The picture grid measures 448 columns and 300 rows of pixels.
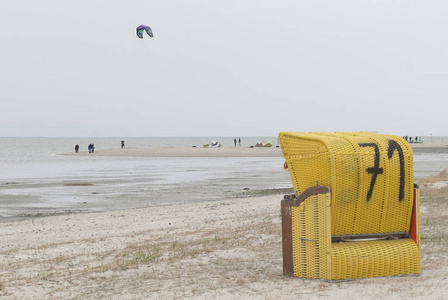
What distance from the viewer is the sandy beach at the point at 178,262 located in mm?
Answer: 6996

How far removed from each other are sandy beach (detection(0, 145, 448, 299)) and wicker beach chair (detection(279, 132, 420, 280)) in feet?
0.68

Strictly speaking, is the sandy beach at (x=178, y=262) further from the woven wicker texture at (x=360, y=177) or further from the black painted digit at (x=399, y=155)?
the black painted digit at (x=399, y=155)

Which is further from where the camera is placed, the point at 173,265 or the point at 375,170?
the point at 173,265

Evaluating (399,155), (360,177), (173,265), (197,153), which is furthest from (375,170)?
(197,153)

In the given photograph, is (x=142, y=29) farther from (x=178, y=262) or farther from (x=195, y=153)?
(x=195, y=153)

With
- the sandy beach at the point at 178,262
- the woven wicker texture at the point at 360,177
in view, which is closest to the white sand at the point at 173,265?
the sandy beach at the point at 178,262

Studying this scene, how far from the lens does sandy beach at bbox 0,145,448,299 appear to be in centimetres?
700

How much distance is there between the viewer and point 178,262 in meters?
8.73

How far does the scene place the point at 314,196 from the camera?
717 cm

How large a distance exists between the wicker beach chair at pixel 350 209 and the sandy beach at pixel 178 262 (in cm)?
21

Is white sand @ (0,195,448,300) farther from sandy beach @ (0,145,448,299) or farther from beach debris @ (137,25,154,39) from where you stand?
beach debris @ (137,25,154,39)

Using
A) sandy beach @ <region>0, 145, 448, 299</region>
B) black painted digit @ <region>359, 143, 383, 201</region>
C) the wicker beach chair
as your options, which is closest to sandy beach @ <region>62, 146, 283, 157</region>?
sandy beach @ <region>0, 145, 448, 299</region>

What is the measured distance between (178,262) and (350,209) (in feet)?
8.98

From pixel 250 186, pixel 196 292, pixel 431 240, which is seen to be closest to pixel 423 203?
pixel 431 240
